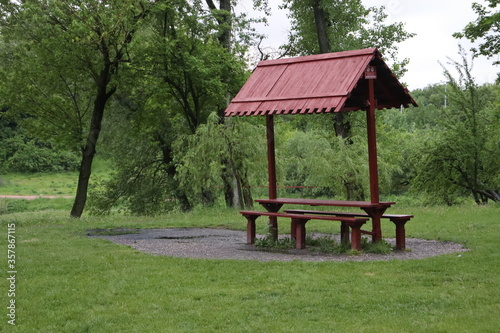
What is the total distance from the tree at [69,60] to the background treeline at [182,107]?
5 centimetres

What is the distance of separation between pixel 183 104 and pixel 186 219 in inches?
386

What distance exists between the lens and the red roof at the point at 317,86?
11.6 metres

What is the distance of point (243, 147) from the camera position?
22.3 m

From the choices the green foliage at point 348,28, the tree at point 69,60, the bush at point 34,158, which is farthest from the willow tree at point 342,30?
the bush at point 34,158

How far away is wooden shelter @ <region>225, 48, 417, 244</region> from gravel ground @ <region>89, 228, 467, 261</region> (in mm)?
1265

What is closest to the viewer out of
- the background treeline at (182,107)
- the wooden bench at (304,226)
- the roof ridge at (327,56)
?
the wooden bench at (304,226)

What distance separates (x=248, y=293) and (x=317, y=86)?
5151mm

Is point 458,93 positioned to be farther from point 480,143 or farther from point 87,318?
point 87,318

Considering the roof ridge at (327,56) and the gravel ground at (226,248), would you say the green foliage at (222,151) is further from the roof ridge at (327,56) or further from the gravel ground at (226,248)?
→ the roof ridge at (327,56)

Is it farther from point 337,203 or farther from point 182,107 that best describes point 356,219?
point 182,107

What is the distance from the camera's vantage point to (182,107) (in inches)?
1112

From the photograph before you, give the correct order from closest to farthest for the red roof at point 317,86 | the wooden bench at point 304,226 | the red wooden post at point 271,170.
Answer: the wooden bench at point 304,226 → the red roof at point 317,86 → the red wooden post at point 271,170

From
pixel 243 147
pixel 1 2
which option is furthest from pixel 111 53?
pixel 243 147

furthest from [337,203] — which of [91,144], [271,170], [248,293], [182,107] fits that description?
[182,107]
